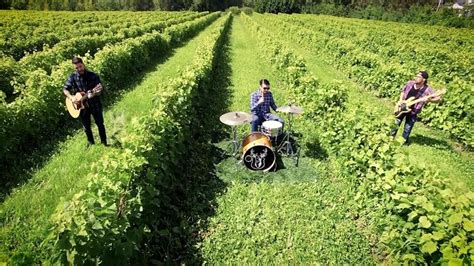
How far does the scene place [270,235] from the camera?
20.3ft

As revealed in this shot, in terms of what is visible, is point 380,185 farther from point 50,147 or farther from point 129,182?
point 50,147

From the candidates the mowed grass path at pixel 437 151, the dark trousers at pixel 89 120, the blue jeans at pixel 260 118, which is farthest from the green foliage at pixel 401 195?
the dark trousers at pixel 89 120

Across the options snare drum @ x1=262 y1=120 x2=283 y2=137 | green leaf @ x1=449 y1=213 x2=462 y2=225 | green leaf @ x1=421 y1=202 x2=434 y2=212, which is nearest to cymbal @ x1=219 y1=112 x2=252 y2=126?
snare drum @ x1=262 y1=120 x2=283 y2=137

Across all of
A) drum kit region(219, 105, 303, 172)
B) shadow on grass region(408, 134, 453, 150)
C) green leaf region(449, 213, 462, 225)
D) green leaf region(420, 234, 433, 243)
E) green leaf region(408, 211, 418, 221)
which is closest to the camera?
green leaf region(449, 213, 462, 225)

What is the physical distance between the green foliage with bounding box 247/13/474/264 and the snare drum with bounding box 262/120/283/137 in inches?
52.5

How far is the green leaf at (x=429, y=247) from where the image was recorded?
4.18 m

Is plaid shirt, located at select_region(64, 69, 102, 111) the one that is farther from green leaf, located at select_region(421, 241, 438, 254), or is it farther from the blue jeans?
green leaf, located at select_region(421, 241, 438, 254)

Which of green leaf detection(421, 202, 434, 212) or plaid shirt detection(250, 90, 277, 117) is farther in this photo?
plaid shirt detection(250, 90, 277, 117)

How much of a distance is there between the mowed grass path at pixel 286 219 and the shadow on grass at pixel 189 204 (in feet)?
0.75

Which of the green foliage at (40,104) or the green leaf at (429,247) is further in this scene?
the green foliage at (40,104)

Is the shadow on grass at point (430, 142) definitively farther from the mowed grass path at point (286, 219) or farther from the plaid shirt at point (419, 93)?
the mowed grass path at point (286, 219)

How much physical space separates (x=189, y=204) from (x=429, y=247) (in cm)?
469

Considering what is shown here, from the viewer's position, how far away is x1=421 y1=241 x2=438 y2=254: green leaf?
418 cm

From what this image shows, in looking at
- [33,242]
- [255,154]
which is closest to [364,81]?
[255,154]
